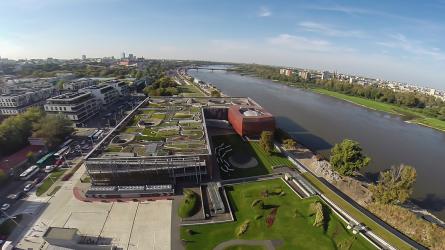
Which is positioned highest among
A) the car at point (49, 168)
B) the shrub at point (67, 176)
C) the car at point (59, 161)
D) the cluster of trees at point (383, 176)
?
the cluster of trees at point (383, 176)

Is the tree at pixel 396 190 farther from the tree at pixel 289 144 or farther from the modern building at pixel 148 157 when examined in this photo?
the modern building at pixel 148 157

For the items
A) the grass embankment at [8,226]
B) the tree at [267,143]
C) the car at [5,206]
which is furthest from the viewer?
the tree at [267,143]

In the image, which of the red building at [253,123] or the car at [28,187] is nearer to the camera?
the car at [28,187]

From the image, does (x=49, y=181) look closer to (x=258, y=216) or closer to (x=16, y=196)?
(x=16, y=196)

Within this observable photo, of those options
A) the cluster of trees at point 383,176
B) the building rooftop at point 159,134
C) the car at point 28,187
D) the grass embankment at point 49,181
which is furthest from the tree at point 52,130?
the cluster of trees at point 383,176

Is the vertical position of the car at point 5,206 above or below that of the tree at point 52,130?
below

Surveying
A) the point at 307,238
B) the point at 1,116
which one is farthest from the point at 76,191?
the point at 1,116

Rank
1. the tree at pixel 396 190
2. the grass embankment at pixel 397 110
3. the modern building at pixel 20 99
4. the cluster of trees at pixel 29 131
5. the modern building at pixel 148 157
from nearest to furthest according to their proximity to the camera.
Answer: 1. the tree at pixel 396 190
2. the modern building at pixel 148 157
3. the cluster of trees at pixel 29 131
4. the modern building at pixel 20 99
5. the grass embankment at pixel 397 110
